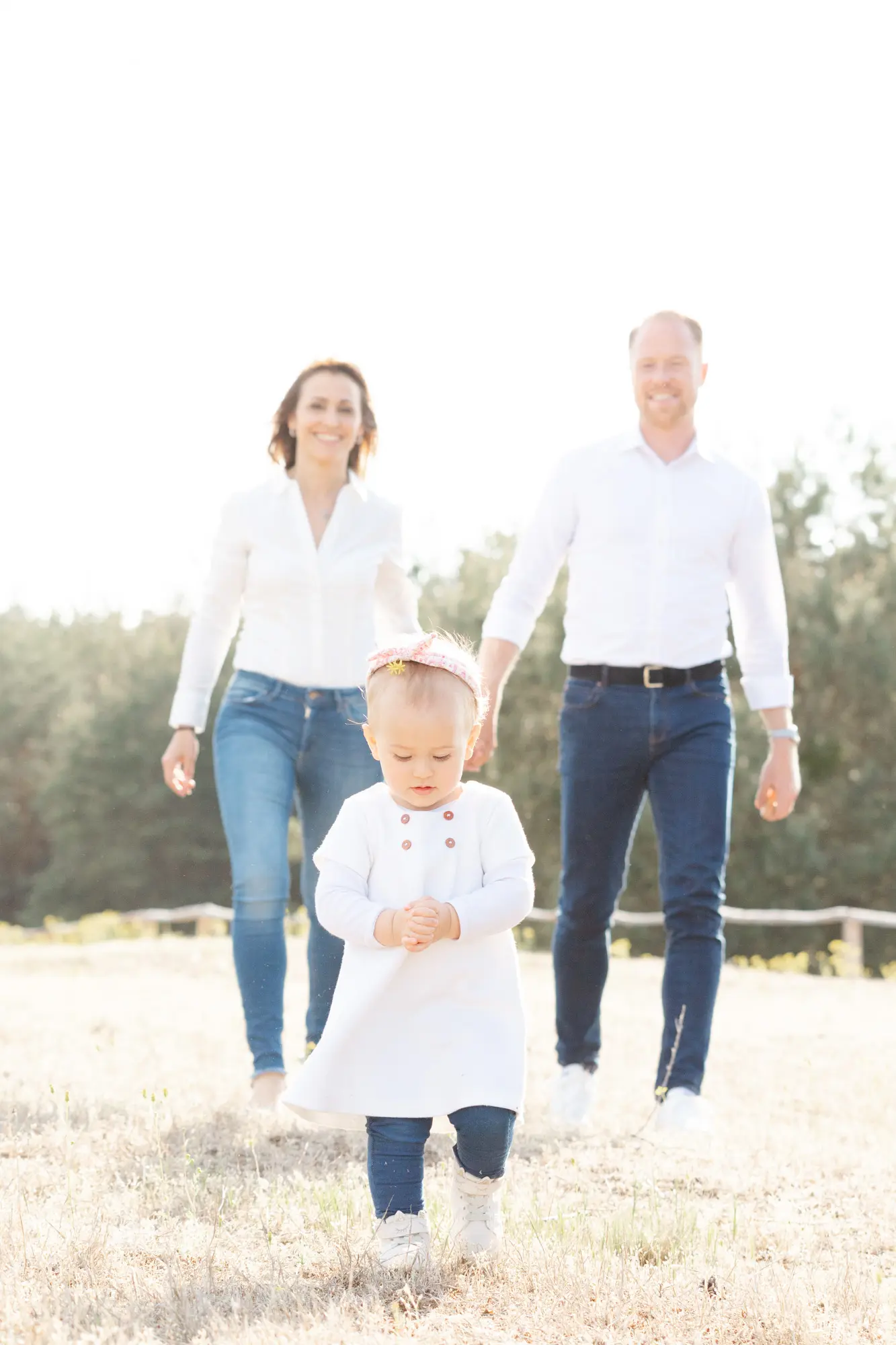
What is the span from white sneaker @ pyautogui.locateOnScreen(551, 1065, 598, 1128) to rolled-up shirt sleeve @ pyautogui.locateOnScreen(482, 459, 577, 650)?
1.43 metres

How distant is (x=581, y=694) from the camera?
5.00 m

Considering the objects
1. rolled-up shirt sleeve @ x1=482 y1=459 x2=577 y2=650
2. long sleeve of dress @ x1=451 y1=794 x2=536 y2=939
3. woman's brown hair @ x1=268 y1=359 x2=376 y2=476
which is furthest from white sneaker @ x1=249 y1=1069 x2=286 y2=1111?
woman's brown hair @ x1=268 y1=359 x2=376 y2=476

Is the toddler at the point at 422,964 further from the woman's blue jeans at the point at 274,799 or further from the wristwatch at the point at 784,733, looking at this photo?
the wristwatch at the point at 784,733

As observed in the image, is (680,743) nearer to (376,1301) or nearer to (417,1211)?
(417,1211)

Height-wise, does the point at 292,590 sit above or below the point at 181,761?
above

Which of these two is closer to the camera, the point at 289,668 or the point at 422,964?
the point at 422,964

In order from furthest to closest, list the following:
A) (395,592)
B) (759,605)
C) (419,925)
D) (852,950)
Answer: (852,950) → (395,592) → (759,605) → (419,925)

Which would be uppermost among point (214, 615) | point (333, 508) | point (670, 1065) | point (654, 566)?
point (333, 508)

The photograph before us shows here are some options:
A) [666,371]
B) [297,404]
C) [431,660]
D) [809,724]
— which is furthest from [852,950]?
[809,724]

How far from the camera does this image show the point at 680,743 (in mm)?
4938

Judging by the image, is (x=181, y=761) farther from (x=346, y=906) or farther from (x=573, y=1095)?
(x=346, y=906)

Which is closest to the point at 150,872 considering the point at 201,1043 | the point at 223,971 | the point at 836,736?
the point at 836,736

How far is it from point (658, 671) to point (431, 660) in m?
1.98

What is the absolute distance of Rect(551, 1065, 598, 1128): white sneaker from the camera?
4.93 meters
